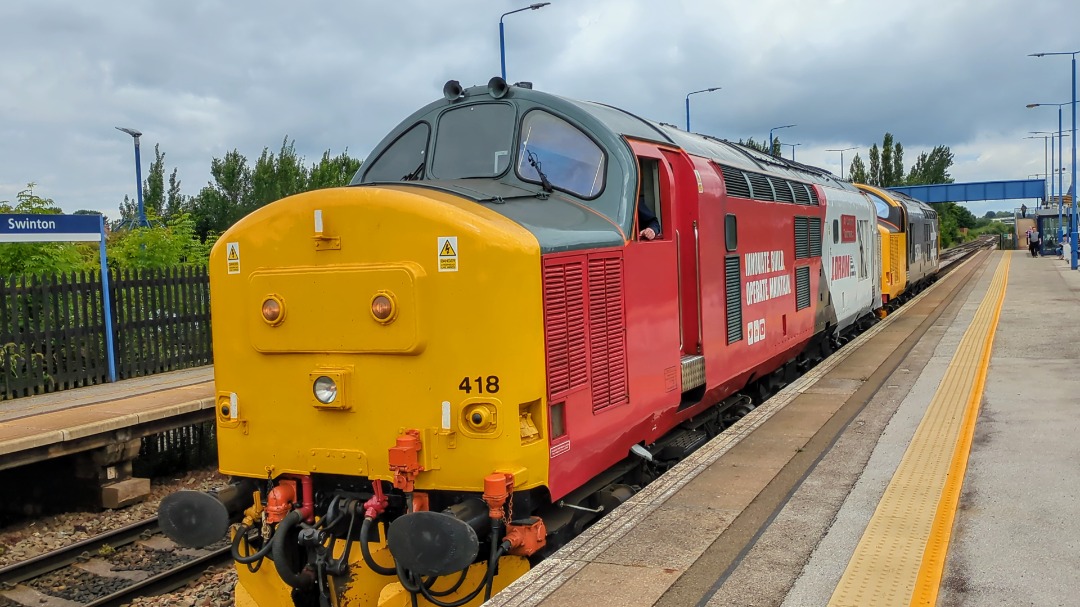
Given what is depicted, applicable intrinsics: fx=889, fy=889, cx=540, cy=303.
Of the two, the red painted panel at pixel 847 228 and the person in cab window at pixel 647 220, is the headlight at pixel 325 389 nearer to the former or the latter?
the person in cab window at pixel 647 220

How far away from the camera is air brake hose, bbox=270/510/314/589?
16.1ft

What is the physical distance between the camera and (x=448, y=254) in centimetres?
463

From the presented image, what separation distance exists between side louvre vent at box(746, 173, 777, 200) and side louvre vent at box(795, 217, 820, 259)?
0.98 m

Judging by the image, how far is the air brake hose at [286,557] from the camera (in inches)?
193

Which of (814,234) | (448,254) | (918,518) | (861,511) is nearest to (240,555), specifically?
(448,254)

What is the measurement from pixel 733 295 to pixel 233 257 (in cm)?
431

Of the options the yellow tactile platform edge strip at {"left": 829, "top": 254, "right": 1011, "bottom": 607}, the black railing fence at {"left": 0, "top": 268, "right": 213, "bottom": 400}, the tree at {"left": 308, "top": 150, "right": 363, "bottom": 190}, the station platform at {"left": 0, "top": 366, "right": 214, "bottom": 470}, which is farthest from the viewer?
the tree at {"left": 308, "top": 150, "right": 363, "bottom": 190}

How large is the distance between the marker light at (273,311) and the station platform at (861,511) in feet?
6.47

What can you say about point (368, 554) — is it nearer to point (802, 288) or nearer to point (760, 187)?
point (760, 187)

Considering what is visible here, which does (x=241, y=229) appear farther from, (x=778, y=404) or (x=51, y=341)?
(x=51, y=341)

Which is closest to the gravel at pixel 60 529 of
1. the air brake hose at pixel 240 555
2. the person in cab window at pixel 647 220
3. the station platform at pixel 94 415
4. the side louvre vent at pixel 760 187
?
the station platform at pixel 94 415

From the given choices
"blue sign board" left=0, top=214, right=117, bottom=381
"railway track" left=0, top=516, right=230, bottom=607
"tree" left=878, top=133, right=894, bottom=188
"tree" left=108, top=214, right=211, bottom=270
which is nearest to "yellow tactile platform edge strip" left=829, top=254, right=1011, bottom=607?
"railway track" left=0, top=516, right=230, bottom=607

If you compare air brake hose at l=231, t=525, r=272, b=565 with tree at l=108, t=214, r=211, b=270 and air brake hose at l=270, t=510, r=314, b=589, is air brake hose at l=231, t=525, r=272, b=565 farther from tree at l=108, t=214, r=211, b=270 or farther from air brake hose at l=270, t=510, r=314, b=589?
tree at l=108, t=214, r=211, b=270

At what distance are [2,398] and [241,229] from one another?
8.46 metres
